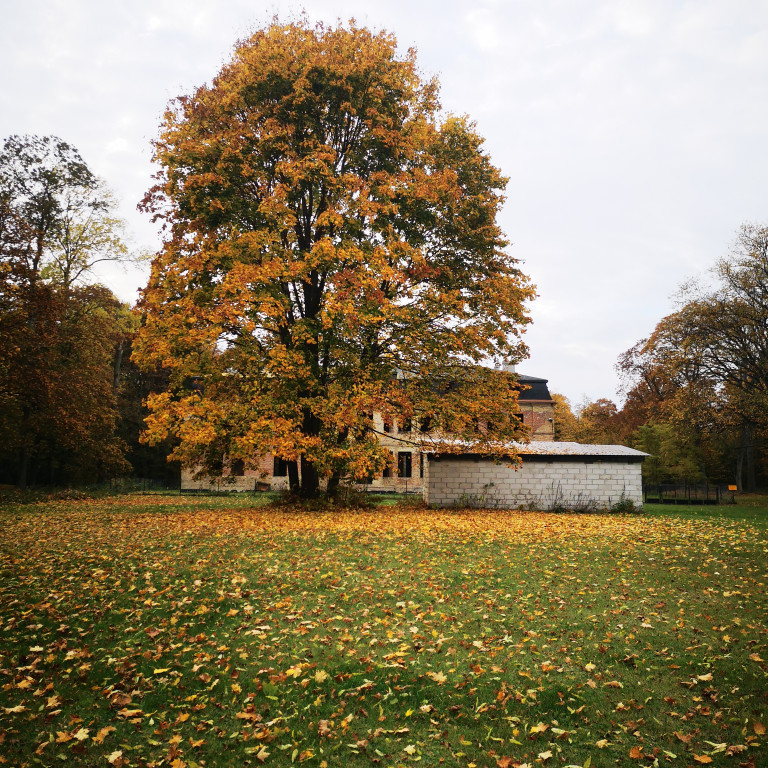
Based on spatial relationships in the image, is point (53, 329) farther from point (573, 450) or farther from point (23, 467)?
point (573, 450)

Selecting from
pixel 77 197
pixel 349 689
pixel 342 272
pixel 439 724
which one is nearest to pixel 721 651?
pixel 439 724

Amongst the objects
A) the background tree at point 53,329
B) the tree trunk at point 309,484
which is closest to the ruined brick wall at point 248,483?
the background tree at point 53,329

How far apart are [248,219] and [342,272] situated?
145 inches

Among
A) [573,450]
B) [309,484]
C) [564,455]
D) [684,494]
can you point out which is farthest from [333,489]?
[684,494]

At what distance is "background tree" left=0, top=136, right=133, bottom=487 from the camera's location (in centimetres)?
2031

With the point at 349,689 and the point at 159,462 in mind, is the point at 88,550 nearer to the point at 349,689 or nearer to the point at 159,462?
the point at 349,689

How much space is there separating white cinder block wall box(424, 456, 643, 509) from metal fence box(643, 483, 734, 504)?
41.0 ft

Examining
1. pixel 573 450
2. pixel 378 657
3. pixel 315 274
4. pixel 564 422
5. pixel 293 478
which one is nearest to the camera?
pixel 378 657

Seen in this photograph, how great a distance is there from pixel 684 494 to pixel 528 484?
17323mm

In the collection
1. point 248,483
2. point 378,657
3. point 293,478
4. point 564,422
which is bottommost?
point 248,483

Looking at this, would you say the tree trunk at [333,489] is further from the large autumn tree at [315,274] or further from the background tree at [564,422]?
the background tree at [564,422]

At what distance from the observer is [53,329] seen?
22359mm

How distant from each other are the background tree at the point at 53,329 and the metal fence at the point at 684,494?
101ft

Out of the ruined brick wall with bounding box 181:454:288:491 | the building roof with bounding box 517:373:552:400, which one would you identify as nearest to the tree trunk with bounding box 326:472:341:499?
the ruined brick wall with bounding box 181:454:288:491
